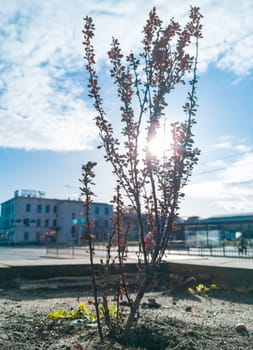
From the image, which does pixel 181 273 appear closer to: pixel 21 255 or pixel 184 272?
pixel 184 272

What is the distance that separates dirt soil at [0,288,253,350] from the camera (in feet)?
10.5

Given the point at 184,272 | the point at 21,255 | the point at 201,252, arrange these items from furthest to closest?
the point at 201,252, the point at 21,255, the point at 184,272

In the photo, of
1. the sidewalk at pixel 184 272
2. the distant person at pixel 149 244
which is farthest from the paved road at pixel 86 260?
the sidewalk at pixel 184 272

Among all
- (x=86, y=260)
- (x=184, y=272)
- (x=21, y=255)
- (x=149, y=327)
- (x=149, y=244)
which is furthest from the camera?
(x=21, y=255)

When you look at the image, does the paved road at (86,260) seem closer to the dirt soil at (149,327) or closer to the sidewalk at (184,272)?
the sidewalk at (184,272)

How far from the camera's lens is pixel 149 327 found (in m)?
3.59

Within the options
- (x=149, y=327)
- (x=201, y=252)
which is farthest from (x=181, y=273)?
(x=201, y=252)

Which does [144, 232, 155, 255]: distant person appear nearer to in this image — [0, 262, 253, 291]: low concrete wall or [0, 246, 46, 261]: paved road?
[0, 262, 253, 291]: low concrete wall

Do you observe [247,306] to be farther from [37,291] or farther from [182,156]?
[37,291]

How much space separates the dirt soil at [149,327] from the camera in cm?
320

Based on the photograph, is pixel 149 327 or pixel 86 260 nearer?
pixel 149 327

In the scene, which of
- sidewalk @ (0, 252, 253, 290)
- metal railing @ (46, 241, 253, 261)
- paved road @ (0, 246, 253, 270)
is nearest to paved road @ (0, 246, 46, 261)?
paved road @ (0, 246, 253, 270)

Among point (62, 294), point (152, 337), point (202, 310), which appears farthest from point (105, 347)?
point (62, 294)

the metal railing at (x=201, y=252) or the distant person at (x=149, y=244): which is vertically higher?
the distant person at (x=149, y=244)
